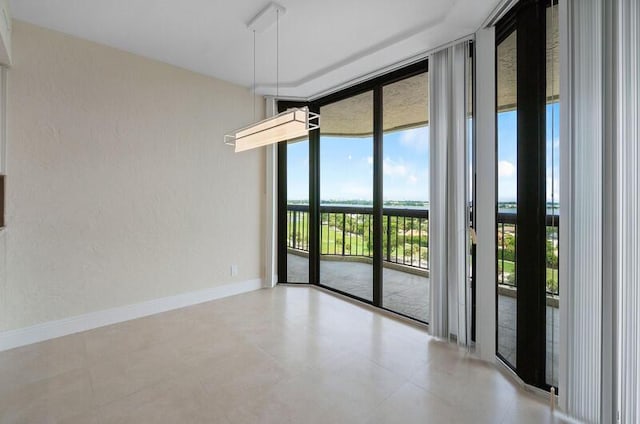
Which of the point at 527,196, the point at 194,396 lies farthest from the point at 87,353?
the point at 527,196

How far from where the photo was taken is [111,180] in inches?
109

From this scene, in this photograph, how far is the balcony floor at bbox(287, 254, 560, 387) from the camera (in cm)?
178

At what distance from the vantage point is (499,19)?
6.59 ft

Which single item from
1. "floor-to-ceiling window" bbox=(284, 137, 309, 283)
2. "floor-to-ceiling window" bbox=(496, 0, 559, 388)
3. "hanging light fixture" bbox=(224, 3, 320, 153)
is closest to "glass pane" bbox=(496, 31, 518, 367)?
"floor-to-ceiling window" bbox=(496, 0, 559, 388)

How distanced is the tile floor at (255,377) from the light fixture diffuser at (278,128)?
5.59 feet

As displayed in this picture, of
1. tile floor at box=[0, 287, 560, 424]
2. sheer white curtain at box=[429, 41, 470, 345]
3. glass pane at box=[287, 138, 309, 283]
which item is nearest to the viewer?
tile floor at box=[0, 287, 560, 424]

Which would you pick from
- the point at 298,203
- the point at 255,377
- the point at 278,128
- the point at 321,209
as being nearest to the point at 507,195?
the point at 278,128

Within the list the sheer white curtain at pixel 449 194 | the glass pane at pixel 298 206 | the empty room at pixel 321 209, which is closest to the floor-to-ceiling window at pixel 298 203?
the glass pane at pixel 298 206

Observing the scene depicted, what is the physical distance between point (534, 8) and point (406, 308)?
8.92 feet

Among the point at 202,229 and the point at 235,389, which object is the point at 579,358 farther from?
the point at 202,229

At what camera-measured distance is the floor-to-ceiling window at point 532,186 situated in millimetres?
1719

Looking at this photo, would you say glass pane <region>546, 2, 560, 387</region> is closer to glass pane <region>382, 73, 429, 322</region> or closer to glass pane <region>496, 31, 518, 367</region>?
glass pane <region>496, 31, 518, 367</region>

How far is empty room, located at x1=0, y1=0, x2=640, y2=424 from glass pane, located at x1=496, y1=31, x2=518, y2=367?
0.02 meters

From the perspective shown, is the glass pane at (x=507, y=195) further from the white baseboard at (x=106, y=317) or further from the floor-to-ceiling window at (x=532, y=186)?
the white baseboard at (x=106, y=317)
